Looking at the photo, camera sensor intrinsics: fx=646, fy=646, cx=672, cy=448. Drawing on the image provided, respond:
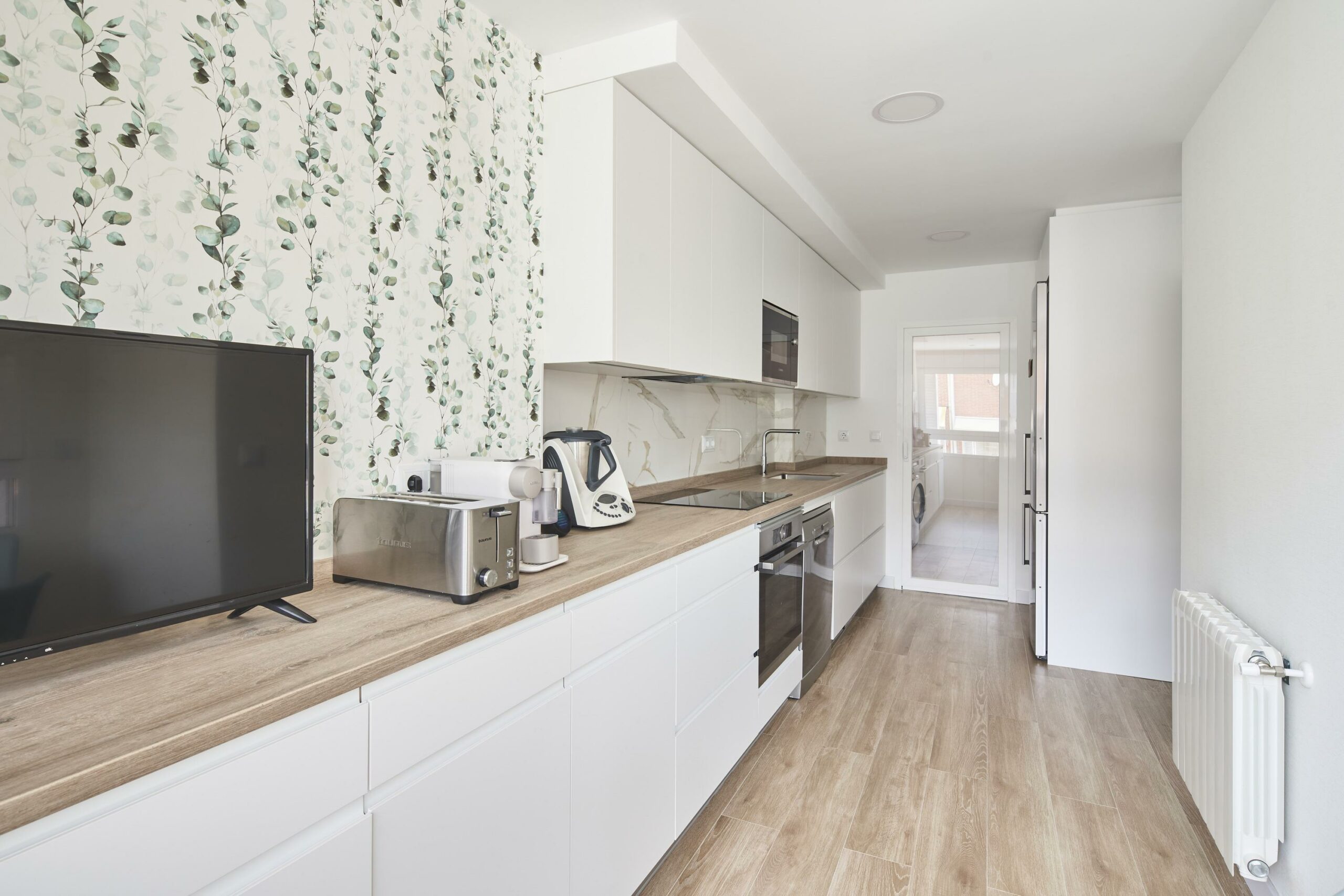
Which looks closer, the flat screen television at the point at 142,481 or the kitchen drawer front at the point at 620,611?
the flat screen television at the point at 142,481

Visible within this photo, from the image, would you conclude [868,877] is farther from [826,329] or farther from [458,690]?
[826,329]

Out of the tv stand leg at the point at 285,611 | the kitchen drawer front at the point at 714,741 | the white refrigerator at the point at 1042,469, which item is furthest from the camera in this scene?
the white refrigerator at the point at 1042,469

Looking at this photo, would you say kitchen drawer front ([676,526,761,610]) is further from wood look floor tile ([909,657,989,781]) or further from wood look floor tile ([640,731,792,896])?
wood look floor tile ([909,657,989,781])

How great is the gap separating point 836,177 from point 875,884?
280 cm

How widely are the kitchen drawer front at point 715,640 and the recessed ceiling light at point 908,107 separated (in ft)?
A: 5.83

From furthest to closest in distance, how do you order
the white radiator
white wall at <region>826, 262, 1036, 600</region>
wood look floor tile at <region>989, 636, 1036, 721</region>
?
1. white wall at <region>826, 262, 1036, 600</region>
2. wood look floor tile at <region>989, 636, 1036, 721</region>
3. the white radiator

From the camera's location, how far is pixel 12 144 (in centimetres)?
Result: 98

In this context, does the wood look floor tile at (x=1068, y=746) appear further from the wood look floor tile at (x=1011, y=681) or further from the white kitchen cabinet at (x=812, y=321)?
the white kitchen cabinet at (x=812, y=321)

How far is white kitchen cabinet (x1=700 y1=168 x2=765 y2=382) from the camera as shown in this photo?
2.61m

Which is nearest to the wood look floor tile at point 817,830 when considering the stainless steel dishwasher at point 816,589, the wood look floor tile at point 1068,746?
the stainless steel dishwasher at point 816,589

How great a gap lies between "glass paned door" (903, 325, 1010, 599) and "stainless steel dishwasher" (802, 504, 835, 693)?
1950 millimetres

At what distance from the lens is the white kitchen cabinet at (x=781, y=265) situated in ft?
10.4

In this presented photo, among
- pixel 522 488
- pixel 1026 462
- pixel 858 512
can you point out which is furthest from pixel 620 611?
pixel 1026 462

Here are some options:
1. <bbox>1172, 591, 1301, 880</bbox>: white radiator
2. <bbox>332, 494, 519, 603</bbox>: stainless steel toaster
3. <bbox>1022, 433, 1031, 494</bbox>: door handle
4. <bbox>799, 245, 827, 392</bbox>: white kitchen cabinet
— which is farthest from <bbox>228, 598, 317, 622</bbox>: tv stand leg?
<bbox>1022, 433, 1031, 494</bbox>: door handle
